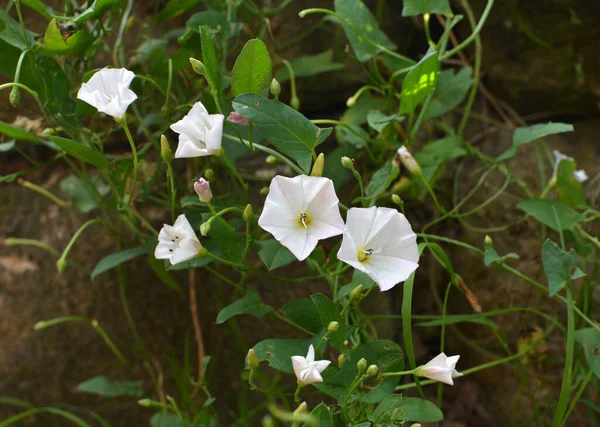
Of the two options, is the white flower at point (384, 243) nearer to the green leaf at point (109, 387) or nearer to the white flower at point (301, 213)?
the white flower at point (301, 213)

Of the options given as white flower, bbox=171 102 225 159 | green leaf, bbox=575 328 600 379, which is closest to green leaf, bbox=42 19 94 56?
white flower, bbox=171 102 225 159

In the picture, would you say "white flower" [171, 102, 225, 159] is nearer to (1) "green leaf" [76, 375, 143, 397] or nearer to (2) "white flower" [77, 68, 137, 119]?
(2) "white flower" [77, 68, 137, 119]

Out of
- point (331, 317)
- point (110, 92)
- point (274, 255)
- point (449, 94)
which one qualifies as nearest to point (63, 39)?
point (110, 92)

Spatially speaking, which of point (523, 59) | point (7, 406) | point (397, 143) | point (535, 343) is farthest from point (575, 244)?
point (7, 406)

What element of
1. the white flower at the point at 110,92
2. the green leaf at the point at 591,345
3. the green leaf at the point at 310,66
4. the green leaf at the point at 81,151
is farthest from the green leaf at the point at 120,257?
the green leaf at the point at 591,345

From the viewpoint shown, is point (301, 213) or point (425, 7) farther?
point (425, 7)

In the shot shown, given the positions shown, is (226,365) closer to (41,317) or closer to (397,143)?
(41,317)

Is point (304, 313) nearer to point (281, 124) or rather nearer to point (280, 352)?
point (280, 352)
